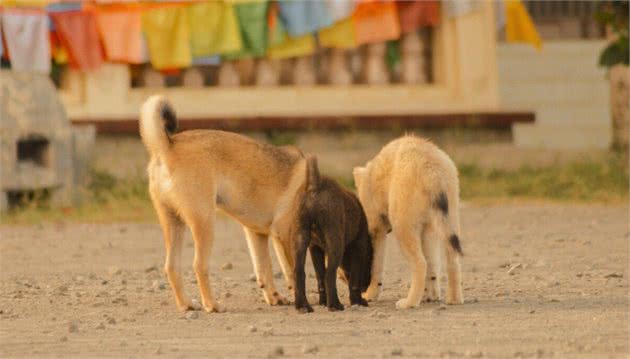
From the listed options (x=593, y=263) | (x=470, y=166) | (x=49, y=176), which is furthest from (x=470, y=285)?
(x=470, y=166)

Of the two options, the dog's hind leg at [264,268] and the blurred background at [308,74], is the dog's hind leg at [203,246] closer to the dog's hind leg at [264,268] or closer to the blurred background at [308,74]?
the dog's hind leg at [264,268]

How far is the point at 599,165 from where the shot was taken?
18.5 meters

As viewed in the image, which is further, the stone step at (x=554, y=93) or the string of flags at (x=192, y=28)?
the stone step at (x=554, y=93)

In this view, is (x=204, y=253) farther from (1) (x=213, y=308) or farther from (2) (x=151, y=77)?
(2) (x=151, y=77)

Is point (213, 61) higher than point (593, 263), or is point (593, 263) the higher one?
point (213, 61)

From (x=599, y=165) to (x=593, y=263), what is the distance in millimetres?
7170

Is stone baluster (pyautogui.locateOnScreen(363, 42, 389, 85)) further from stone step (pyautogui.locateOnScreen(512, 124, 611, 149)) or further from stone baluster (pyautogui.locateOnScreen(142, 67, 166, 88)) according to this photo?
stone step (pyautogui.locateOnScreen(512, 124, 611, 149))

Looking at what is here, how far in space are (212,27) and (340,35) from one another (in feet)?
5.21

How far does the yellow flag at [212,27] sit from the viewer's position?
18.6 m

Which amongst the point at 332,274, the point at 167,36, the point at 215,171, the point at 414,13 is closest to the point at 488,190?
the point at 414,13

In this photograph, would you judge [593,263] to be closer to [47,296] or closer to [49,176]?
Answer: [47,296]

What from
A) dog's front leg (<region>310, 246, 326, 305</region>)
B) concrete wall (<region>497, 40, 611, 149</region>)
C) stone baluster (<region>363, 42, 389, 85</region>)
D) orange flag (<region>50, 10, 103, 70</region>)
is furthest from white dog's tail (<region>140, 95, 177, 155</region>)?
concrete wall (<region>497, 40, 611, 149</region>)

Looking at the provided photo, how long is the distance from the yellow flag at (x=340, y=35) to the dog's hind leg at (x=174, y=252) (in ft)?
31.9

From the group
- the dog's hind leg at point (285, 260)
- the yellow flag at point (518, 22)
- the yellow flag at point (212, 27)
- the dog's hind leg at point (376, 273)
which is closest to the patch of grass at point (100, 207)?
the yellow flag at point (212, 27)
